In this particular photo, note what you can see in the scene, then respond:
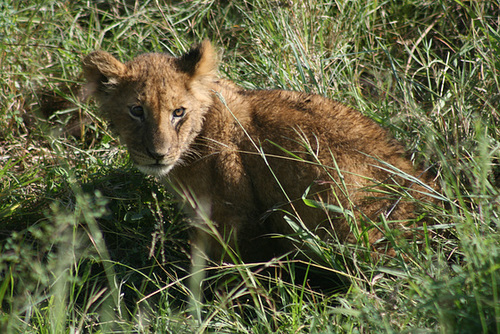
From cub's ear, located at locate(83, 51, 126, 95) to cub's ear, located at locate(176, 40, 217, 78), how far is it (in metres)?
0.46

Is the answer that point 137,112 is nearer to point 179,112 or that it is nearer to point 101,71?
point 179,112

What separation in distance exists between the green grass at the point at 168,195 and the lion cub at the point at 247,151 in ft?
0.87

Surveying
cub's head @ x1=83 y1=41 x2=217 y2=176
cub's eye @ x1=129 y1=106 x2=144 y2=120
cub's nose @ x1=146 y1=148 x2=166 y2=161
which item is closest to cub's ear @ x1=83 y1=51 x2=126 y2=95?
cub's head @ x1=83 y1=41 x2=217 y2=176

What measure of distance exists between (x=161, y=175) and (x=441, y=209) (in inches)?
77.2

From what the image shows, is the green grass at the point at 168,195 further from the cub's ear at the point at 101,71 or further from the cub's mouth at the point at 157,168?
the cub's ear at the point at 101,71

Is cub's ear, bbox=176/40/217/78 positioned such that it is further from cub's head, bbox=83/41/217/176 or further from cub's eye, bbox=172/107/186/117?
cub's eye, bbox=172/107/186/117

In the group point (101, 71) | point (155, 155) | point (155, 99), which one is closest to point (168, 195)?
point (155, 155)

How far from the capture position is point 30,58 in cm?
567

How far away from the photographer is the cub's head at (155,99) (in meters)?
3.81

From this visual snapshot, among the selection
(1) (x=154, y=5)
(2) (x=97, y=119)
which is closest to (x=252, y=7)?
(1) (x=154, y=5)

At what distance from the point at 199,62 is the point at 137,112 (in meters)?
0.62

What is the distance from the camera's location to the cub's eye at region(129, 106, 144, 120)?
3.88m

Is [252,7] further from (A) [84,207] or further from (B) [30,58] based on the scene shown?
(A) [84,207]

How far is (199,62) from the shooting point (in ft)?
13.5
